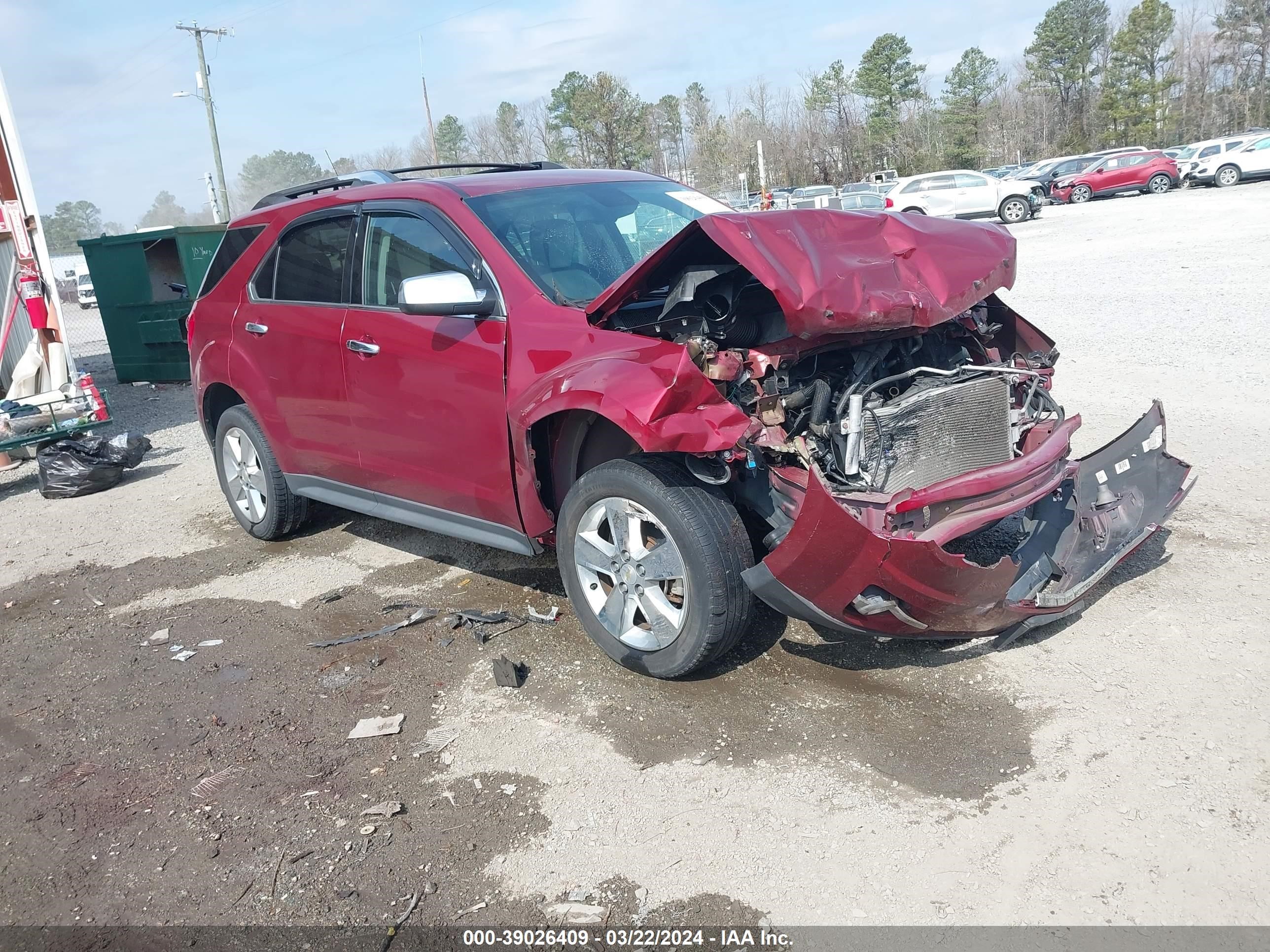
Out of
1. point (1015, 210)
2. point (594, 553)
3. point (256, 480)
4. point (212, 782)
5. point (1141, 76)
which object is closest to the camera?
point (212, 782)

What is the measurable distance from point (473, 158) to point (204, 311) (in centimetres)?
6241

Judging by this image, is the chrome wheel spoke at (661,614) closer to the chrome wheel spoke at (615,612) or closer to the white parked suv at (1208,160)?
the chrome wheel spoke at (615,612)

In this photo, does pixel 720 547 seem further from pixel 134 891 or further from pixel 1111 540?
pixel 134 891

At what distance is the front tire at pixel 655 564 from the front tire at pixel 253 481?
104 inches

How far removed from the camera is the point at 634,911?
277 cm

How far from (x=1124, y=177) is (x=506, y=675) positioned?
3568 centimetres

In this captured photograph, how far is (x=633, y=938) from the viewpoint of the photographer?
2674 millimetres

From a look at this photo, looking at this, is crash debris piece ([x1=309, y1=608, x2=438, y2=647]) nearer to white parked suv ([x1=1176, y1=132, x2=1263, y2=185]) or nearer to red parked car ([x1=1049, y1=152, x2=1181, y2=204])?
red parked car ([x1=1049, y1=152, x2=1181, y2=204])

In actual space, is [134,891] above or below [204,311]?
below

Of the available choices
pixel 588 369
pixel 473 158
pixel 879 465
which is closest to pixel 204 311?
pixel 588 369

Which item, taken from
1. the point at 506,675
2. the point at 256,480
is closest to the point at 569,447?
the point at 506,675

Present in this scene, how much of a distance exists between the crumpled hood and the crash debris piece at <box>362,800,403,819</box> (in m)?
1.93

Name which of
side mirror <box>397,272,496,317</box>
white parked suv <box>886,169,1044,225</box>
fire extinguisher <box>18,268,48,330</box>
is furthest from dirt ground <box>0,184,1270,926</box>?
white parked suv <box>886,169,1044,225</box>

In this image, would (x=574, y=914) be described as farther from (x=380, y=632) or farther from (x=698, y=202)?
(x=698, y=202)
